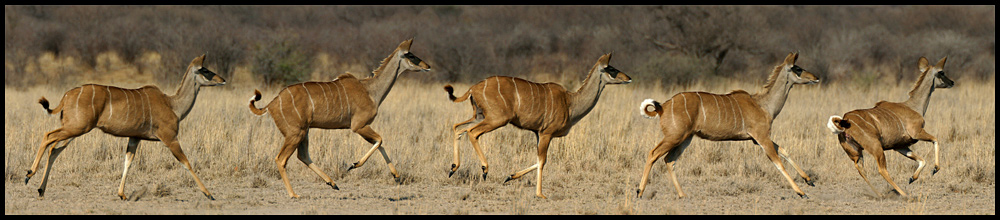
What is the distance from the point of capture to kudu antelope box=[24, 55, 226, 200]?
25.8 ft

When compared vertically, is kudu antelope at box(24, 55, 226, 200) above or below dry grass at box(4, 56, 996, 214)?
above

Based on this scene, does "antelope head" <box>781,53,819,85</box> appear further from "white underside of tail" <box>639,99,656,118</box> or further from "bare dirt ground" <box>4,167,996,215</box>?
"white underside of tail" <box>639,99,656,118</box>

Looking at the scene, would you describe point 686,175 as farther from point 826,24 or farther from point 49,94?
point 826,24

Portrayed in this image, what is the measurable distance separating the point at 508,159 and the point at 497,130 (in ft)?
3.18

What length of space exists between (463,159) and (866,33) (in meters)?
21.1

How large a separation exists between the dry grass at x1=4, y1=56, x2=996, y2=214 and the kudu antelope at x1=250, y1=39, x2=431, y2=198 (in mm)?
680

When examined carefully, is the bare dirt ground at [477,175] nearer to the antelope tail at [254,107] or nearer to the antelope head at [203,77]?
the antelope tail at [254,107]

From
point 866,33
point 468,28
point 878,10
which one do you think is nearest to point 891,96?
point 866,33

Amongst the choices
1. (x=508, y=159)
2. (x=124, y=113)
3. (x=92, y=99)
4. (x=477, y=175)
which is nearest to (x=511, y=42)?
(x=508, y=159)

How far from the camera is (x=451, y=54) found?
23.5m

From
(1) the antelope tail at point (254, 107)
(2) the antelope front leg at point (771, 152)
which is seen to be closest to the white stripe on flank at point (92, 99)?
(1) the antelope tail at point (254, 107)

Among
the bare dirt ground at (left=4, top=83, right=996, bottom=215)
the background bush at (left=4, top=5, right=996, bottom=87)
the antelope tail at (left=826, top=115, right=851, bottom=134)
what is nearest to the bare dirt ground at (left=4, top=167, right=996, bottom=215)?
the bare dirt ground at (left=4, top=83, right=996, bottom=215)

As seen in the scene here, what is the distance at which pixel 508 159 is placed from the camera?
1109 cm

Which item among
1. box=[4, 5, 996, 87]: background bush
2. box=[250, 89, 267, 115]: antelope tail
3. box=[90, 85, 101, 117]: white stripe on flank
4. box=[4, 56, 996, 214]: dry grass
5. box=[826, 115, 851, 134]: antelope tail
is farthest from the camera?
box=[4, 5, 996, 87]: background bush
